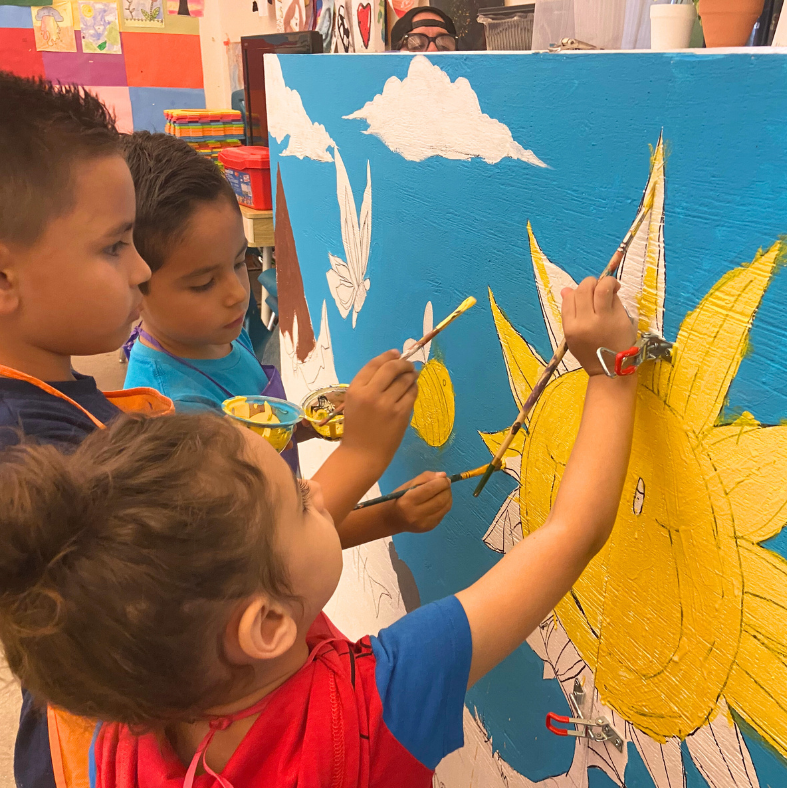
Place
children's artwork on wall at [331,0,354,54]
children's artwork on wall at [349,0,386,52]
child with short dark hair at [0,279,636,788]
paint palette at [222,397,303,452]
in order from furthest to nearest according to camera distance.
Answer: children's artwork on wall at [331,0,354,54], children's artwork on wall at [349,0,386,52], paint palette at [222,397,303,452], child with short dark hair at [0,279,636,788]

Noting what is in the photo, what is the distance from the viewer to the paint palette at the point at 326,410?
984mm

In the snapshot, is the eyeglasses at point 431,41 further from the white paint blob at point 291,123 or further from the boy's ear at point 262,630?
the boy's ear at point 262,630

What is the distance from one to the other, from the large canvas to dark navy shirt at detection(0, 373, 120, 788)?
0.44 meters

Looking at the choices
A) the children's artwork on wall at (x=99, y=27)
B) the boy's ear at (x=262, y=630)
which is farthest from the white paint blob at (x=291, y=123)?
the children's artwork on wall at (x=99, y=27)

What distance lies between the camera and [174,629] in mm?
464

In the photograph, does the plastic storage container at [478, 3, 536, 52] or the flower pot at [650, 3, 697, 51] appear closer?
the flower pot at [650, 3, 697, 51]

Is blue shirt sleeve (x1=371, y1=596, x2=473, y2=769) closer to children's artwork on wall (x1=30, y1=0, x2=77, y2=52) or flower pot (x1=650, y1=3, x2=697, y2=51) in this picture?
flower pot (x1=650, y1=3, x2=697, y2=51)

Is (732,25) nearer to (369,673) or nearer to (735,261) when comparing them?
(735,261)

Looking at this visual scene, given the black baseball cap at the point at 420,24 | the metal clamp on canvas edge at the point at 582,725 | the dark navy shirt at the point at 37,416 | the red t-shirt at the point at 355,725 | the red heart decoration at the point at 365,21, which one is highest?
the red heart decoration at the point at 365,21

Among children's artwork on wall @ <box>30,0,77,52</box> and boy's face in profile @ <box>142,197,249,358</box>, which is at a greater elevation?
children's artwork on wall @ <box>30,0,77,52</box>

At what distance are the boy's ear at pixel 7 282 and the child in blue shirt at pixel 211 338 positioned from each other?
0.92ft

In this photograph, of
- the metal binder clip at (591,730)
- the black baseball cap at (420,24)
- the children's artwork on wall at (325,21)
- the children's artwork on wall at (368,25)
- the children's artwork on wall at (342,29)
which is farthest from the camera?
the children's artwork on wall at (325,21)

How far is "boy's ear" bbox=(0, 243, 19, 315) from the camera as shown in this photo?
2.13ft

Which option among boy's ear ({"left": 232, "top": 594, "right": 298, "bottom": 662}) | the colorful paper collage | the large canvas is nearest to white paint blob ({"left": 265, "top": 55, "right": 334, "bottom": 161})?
the large canvas
